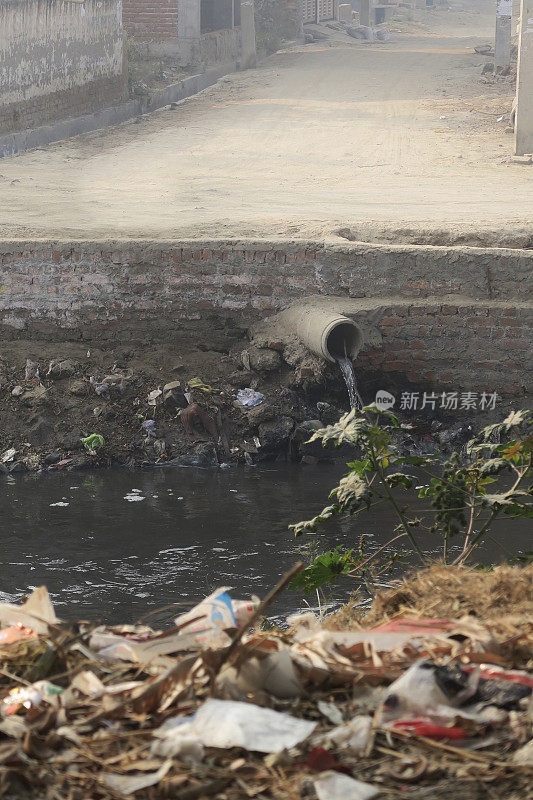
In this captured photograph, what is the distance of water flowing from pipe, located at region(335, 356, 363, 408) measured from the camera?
741 cm

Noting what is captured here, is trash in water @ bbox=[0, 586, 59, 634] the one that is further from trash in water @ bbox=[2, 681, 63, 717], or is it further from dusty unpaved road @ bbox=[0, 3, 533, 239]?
dusty unpaved road @ bbox=[0, 3, 533, 239]

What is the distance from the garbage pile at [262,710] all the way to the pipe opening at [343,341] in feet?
16.6

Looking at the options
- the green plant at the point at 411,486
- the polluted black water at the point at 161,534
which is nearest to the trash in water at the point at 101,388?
the polluted black water at the point at 161,534

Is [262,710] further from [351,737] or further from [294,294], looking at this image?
[294,294]

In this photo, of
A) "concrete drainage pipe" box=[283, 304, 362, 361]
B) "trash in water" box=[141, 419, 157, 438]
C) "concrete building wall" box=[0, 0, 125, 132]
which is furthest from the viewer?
"concrete building wall" box=[0, 0, 125, 132]

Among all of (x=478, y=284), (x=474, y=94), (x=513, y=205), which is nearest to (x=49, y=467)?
(x=478, y=284)

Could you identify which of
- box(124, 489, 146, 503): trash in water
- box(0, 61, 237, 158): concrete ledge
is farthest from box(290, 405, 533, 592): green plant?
box(0, 61, 237, 158): concrete ledge

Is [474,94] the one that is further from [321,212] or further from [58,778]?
[58,778]

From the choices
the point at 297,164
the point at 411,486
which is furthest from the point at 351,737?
the point at 297,164

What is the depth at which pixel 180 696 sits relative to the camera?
215cm

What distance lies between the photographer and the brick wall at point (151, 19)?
63.3 ft

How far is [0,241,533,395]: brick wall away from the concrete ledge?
20.5 feet

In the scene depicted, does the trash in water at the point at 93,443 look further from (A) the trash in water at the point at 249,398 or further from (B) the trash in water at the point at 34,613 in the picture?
(B) the trash in water at the point at 34,613

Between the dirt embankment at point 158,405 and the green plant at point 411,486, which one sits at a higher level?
the green plant at point 411,486
